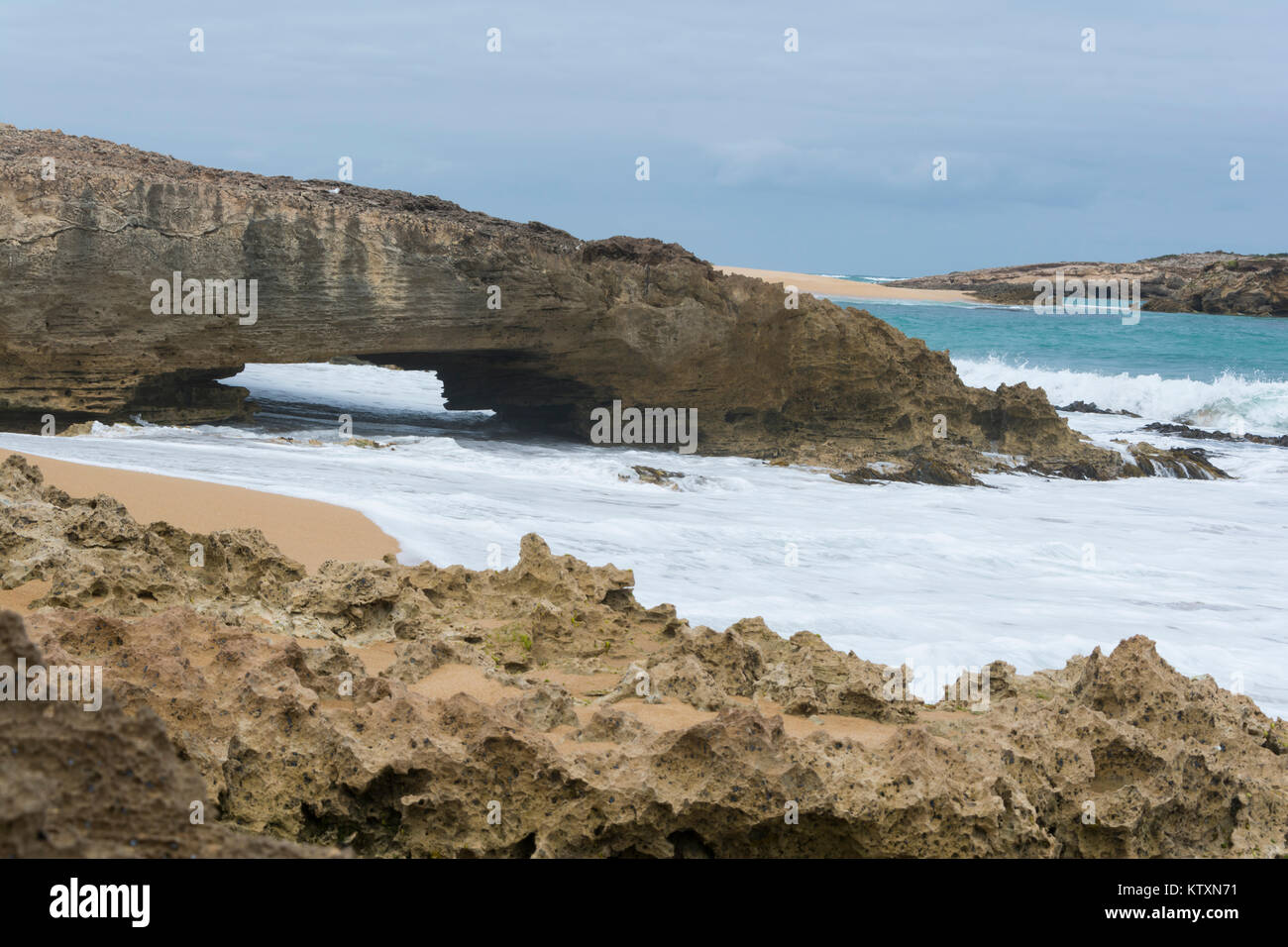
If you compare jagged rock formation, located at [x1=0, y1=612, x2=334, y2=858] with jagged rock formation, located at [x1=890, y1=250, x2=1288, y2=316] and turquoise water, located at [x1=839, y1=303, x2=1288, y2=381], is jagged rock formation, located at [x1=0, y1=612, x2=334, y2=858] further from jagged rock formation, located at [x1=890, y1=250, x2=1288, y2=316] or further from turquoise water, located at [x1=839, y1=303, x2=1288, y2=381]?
jagged rock formation, located at [x1=890, y1=250, x2=1288, y2=316]

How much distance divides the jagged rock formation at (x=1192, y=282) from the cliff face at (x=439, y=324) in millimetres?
43688

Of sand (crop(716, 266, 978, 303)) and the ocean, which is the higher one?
sand (crop(716, 266, 978, 303))

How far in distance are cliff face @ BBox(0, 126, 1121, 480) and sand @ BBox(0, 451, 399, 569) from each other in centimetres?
458

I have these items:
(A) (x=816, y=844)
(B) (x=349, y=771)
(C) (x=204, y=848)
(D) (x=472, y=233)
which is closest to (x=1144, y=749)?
(A) (x=816, y=844)

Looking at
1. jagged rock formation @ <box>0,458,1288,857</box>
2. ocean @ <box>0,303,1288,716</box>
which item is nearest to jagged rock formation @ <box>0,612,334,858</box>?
jagged rock formation @ <box>0,458,1288,857</box>

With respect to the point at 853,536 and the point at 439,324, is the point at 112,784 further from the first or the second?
the point at 439,324

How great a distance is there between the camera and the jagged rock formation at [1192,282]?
51.7 metres

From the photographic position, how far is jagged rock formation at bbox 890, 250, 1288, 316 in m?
51.7

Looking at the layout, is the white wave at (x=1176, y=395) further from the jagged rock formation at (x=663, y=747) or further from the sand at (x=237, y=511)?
the jagged rock formation at (x=663, y=747)

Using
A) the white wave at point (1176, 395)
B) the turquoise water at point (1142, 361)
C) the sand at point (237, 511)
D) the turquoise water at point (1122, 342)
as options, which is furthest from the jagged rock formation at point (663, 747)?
the turquoise water at point (1122, 342)

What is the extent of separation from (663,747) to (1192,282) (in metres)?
60.5

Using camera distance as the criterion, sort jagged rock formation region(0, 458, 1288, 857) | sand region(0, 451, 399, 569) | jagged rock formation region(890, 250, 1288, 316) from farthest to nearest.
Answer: jagged rock formation region(890, 250, 1288, 316), sand region(0, 451, 399, 569), jagged rock formation region(0, 458, 1288, 857)

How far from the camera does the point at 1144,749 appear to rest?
323cm
